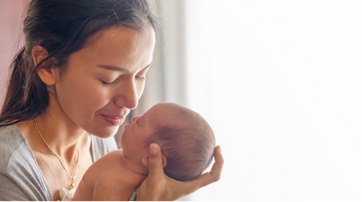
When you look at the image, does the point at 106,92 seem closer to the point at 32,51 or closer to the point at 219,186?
the point at 32,51

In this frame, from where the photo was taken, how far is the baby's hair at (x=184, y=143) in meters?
1.03

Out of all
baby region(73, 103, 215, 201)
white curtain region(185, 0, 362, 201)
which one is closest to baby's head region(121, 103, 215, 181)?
baby region(73, 103, 215, 201)

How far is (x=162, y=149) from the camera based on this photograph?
3.43 ft

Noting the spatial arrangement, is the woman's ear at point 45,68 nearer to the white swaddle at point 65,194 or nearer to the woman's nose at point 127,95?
the woman's nose at point 127,95

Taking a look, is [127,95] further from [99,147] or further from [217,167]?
[99,147]

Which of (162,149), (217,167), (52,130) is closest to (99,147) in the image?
(52,130)

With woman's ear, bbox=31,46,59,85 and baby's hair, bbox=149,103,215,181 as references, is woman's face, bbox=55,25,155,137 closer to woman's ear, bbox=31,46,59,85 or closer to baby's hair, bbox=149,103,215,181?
woman's ear, bbox=31,46,59,85

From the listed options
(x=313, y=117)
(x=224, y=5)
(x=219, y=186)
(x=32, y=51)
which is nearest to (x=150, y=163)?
(x=32, y=51)

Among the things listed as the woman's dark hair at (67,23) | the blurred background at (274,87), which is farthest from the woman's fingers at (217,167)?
the blurred background at (274,87)

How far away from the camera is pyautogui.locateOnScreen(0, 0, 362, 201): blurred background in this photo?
55.0 inches

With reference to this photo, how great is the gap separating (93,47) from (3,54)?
1.76m

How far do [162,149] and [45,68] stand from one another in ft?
1.82

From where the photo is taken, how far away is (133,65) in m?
1.05

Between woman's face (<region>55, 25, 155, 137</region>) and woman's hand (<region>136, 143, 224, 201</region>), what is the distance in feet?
0.82
